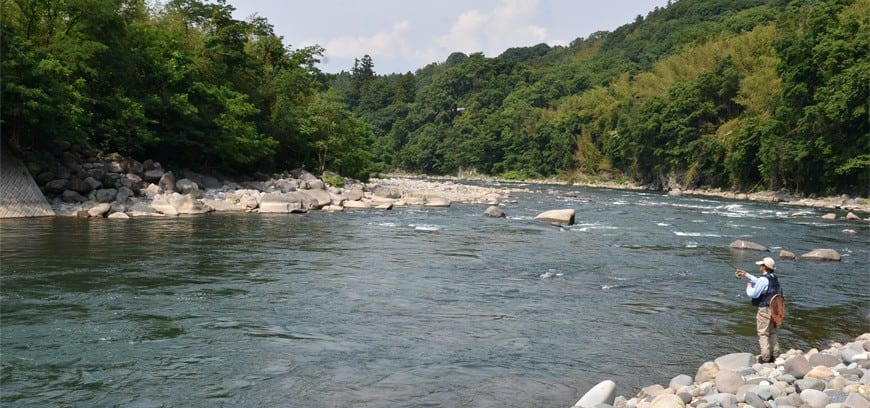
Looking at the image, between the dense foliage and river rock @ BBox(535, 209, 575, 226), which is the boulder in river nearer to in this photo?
river rock @ BBox(535, 209, 575, 226)

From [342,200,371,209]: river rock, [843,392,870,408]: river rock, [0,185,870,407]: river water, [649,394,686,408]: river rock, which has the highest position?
[342,200,371,209]: river rock

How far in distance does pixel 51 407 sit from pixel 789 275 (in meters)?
14.8

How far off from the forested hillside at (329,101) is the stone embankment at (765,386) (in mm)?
22770

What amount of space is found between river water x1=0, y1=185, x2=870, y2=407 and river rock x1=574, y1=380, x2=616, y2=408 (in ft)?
1.67

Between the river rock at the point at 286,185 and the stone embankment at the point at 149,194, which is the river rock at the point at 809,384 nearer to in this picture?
the stone embankment at the point at 149,194

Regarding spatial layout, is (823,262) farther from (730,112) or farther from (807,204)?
(730,112)

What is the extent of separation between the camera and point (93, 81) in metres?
29.4

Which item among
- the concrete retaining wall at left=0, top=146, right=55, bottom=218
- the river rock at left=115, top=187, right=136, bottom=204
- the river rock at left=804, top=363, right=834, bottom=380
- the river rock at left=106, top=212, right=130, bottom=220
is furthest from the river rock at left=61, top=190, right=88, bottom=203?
the river rock at left=804, top=363, right=834, bottom=380

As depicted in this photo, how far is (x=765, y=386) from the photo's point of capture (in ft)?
21.4

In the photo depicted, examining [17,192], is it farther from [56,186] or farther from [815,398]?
[815,398]

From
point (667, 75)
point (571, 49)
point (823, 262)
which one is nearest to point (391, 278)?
point (823, 262)

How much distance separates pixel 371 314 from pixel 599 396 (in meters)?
5.11

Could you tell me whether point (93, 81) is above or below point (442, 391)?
above

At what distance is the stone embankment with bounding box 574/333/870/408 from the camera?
241 inches
